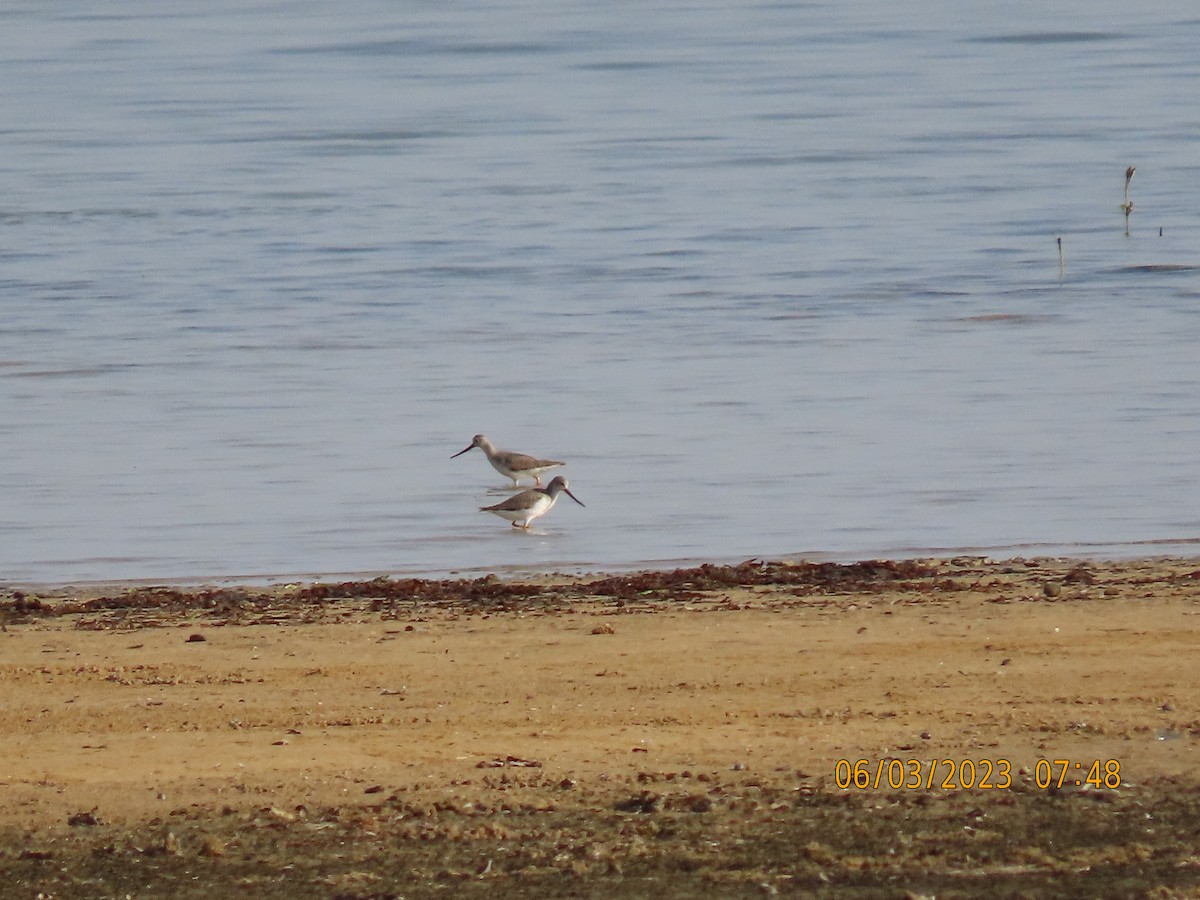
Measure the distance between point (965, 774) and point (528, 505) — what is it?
14.6 feet

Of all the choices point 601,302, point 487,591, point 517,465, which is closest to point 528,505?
point 517,465

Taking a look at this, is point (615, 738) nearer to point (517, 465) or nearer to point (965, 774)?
point (965, 774)

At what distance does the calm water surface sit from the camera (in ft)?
31.8

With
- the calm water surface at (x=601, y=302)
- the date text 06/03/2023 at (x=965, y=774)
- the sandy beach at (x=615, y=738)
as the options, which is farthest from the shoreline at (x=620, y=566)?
the date text 06/03/2023 at (x=965, y=774)

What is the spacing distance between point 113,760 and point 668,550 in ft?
12.3

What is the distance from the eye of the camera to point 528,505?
9.52 m

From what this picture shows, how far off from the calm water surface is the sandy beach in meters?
1.56

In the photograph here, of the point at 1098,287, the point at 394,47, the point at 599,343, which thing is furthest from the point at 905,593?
the point at 394,47

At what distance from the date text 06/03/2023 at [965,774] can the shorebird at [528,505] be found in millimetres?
4269

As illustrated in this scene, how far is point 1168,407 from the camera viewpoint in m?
11.7

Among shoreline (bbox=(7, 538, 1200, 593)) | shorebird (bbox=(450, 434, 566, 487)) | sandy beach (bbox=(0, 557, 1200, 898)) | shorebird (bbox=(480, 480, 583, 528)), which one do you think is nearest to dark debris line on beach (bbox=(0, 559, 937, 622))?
sandy beach (bbox=(0, 557, 1200, 898))

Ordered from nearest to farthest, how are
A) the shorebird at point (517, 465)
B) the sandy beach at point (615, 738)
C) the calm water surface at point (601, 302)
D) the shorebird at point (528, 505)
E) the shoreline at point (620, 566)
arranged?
1. the sandy beach at point (615, 738)
2. the shoreline at point (620, 566)
3. the shorebird at point (528, 505)
4. the calm water surface at point (601, 302)
5. the shorebird at point (517, 465)

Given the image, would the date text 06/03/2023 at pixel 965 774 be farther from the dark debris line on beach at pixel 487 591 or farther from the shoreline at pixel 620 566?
the shoreline at pixel 620 566

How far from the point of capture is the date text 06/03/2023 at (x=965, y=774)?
16.9ft
